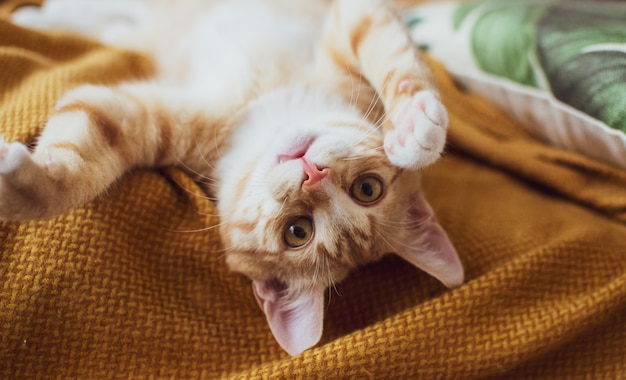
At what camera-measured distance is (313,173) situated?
1.01 metres

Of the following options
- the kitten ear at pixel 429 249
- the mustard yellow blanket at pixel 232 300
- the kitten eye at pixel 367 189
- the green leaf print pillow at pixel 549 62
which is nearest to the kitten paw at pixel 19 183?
the mustard yellow blanket at pixel 232 300

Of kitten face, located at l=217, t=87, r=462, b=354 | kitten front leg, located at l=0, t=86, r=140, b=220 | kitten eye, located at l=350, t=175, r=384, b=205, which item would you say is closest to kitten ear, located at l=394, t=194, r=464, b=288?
kitten face, located at l=217, t=87, r=462, b=354

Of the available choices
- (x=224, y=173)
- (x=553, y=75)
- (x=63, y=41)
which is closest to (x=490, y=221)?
(x=553, y=75)

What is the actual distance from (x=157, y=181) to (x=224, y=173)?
17 centimetres

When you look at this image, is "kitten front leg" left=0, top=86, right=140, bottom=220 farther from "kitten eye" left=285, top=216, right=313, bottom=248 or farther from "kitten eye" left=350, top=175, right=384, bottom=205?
"kitten eye" left=350, top=175, right=384, bottom=205

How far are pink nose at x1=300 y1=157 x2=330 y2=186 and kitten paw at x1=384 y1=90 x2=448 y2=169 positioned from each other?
15 cm

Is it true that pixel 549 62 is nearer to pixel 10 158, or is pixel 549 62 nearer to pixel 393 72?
pixel 393 72

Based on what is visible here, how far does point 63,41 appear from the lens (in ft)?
4.89

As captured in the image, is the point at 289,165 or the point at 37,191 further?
the point at 289,165

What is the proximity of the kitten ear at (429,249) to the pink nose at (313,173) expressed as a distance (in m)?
0.26

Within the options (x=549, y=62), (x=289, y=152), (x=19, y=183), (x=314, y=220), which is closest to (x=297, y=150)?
(x=289, y=152)

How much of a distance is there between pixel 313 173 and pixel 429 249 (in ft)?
1.07

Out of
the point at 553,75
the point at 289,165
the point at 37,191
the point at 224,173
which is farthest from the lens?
the point at 553,75

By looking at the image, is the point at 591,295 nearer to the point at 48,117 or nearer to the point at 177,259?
the point at 177,259
